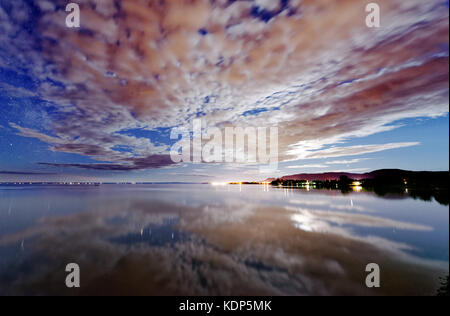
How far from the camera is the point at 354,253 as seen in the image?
10.2 metres

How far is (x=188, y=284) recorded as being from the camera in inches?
277

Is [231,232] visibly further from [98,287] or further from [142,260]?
[98,287]

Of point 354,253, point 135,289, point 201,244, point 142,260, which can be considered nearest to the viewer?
point 135,289

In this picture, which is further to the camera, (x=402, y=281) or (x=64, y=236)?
(x=64, y=236)

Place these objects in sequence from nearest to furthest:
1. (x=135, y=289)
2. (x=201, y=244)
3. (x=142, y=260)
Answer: (x=135, y=289), (x=142, y=260), (x=201, y=244)

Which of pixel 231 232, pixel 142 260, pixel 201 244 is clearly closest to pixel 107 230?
pixel 142 260

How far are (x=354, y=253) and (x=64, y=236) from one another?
66.2 feet

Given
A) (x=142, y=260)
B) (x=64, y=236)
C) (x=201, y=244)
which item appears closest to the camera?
(x=142, y=260)

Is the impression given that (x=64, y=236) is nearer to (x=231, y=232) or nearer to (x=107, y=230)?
(x=107, y=230)

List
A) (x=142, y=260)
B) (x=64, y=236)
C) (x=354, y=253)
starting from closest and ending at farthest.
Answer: (x=142, y=260), (x=354, y=253), (x=64, y=236)
